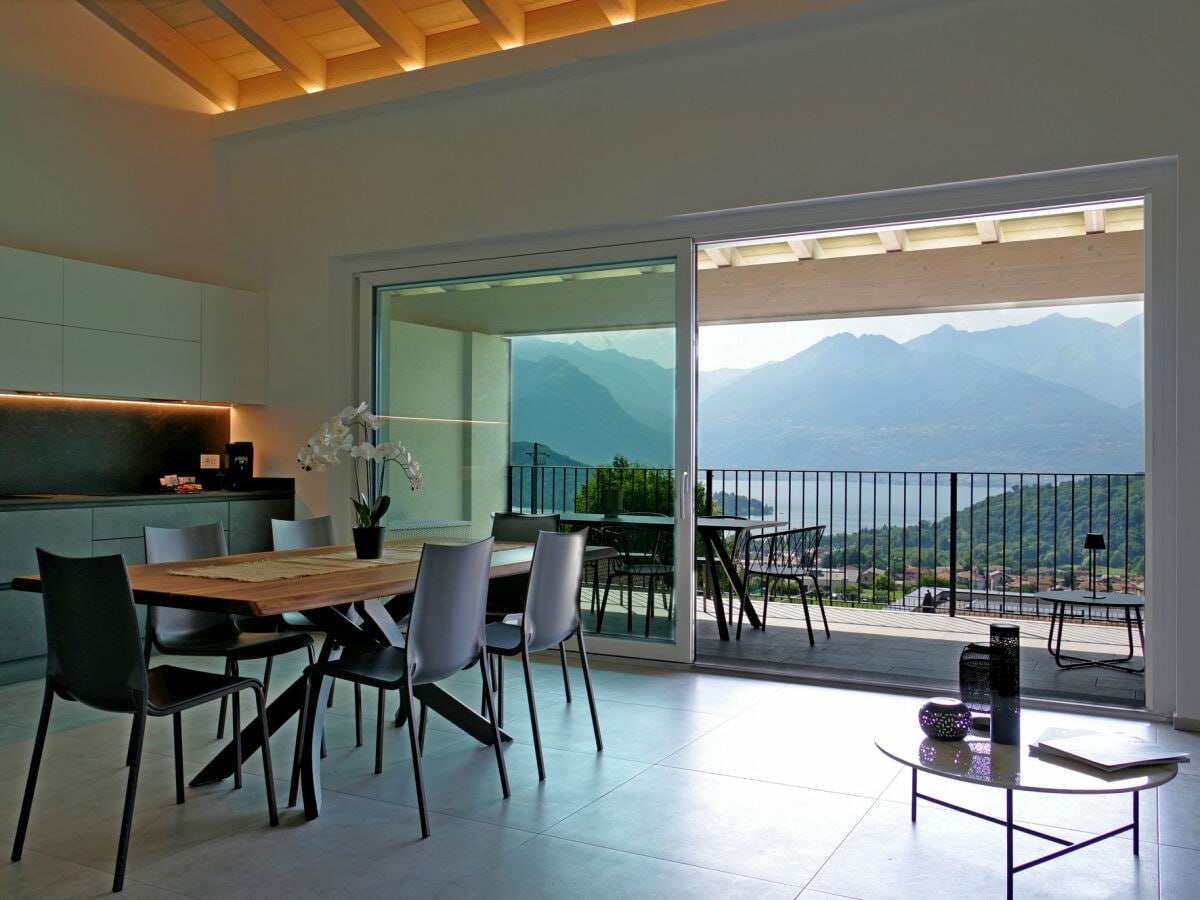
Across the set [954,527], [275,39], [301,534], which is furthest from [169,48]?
[954,527]

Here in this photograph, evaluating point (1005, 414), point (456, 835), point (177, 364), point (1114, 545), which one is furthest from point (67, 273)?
point (1005, 414)

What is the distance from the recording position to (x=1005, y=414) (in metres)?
10.4

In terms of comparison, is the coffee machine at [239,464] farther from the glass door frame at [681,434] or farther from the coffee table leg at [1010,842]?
the coffee table leg at [1010,842]

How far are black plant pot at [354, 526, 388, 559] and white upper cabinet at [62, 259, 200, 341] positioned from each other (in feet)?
8.62

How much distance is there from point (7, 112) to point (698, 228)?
369 cm

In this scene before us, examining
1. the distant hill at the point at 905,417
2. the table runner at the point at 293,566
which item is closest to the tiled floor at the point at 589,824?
the table runner at the point at 293,566

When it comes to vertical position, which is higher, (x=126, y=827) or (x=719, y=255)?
(x=719, y=255)

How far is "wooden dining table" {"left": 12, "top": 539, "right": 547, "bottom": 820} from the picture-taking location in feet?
8.83

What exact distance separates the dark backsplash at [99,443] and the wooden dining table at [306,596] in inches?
95.6

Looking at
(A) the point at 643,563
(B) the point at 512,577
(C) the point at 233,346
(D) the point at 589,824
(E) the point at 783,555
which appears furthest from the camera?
(E) the point at 783,555

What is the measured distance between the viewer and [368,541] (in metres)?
3.68

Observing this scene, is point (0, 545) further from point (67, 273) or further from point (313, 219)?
point (313, 219)

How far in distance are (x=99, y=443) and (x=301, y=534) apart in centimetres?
223

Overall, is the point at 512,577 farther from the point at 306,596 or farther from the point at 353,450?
the point at 306,596
